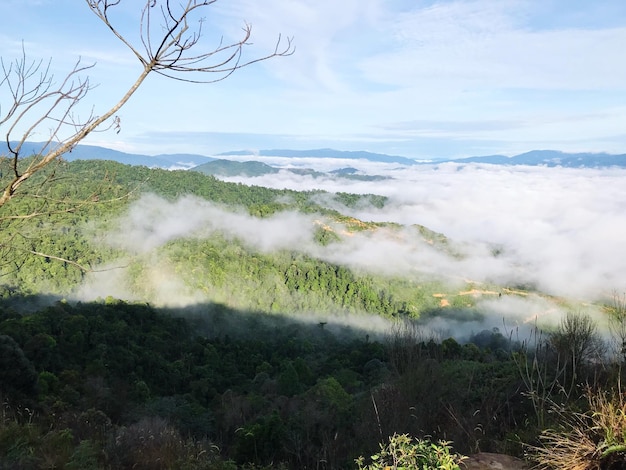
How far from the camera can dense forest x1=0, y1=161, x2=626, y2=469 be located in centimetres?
516

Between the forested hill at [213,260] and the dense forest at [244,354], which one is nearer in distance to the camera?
the dense forest at [244,354]

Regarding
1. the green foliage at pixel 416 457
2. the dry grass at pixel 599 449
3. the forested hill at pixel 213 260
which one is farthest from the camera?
the forested hill at pixel 213 260

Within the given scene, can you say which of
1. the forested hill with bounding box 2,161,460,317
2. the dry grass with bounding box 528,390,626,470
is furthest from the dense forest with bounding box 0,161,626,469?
the forested hill with bounding box 2,161,460,317

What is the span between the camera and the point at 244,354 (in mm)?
49500

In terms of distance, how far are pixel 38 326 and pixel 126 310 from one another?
655 inches

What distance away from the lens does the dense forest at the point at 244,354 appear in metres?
5.16

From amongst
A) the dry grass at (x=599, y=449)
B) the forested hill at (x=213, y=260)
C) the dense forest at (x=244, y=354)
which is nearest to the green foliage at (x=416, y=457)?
the dense forest at (x=244, y=354)

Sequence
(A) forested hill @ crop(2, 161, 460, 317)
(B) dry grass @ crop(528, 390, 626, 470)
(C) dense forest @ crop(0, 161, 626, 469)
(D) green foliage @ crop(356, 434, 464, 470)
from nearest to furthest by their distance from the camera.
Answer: (D) green foliage @ crop(356, 434, 464, 470)
(B) dry grass @ crop(528, 390, 626, 470)
(C) dense forest @ crop(0, 161, 626, 469)
(A) forested hill @ crop(2, 161, 460, 317)

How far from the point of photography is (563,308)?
101938mm

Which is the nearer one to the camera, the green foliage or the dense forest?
the green foliage

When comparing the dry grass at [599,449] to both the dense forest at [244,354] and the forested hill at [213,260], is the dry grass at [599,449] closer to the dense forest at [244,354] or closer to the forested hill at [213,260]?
the dense forest at [244,354]

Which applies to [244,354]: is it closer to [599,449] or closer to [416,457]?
[416,457]

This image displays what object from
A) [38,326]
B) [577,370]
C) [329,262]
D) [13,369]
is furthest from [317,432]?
[329,262]

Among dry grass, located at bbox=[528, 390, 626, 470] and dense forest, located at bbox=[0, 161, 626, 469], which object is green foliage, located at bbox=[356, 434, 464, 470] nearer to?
dense forest, located at bbox=[0, 161, 626, 469]
